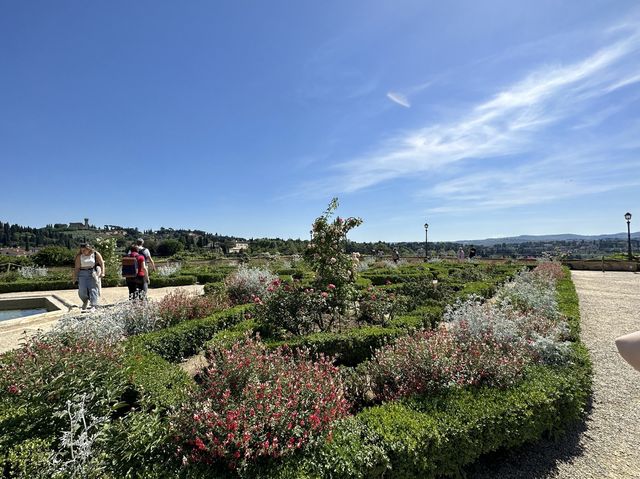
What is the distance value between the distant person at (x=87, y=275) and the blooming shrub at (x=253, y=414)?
22.7 ft

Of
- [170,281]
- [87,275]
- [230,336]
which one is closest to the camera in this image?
[230,336]

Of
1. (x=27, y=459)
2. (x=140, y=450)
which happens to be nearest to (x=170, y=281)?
(x=27, y=459)

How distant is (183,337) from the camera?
5.31 meters

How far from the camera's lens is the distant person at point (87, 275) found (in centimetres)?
811

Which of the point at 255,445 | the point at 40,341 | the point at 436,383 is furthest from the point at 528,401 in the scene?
the point at 40,341

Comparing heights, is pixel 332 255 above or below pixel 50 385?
above

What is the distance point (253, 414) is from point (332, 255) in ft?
14.1

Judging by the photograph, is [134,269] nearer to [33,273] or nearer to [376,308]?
[376,308]

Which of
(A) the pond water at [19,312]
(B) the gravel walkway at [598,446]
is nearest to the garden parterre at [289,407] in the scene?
(B) the gravel walkway at [598,446]

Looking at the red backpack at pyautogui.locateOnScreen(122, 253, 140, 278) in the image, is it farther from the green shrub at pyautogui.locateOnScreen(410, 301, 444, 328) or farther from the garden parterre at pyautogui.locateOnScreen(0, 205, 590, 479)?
the green shrub at pyautogui.locateOnScreen(410, 301, 444, 328)

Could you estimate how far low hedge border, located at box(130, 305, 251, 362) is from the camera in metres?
4.91

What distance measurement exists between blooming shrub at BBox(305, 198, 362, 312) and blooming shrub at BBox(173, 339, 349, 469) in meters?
3.30

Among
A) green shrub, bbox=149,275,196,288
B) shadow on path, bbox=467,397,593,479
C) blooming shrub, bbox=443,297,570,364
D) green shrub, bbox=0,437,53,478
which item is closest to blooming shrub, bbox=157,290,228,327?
green shrub, bbox=0,437,53,478

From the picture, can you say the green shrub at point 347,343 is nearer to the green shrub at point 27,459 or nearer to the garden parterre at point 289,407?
the garden parterre at point 289,407
